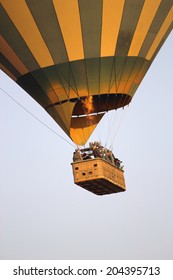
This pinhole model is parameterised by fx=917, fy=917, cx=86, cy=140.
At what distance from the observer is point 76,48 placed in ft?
76.2

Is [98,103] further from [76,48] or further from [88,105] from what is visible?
[76,48]

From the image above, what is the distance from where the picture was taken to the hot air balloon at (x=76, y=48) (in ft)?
75.6

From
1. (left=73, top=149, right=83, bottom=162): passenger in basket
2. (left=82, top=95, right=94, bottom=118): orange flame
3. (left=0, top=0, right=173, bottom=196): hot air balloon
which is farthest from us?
(left=82, top=95, right=94, bottom=118): orange flame

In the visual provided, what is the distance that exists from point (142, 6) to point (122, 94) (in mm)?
2352

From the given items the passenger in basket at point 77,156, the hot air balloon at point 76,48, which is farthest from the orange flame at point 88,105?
the passenger in basket at point 77,156

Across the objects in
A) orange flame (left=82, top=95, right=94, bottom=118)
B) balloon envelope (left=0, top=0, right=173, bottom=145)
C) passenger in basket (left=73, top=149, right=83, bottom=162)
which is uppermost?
balloon envelope (left=0, top=0, right=173, bottom=145)

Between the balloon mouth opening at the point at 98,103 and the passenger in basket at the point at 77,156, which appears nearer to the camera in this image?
the passenger in basket at the point at 77,156

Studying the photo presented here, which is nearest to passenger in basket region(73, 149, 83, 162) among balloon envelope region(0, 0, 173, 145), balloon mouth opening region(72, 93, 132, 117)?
balloon envelope region(0, 0, 173, 145)

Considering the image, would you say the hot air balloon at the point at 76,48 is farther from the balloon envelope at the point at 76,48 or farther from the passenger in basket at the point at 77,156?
the passenger in basket at the point at 77,156

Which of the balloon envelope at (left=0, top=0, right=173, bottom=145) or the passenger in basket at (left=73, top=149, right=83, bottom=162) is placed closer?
the passenger in basket at (left=73, top=149, right=83, bottom=162)

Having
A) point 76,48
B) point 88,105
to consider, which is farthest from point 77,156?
point 76,48

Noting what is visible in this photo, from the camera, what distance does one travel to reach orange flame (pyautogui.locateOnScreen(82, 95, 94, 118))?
23.5 metres

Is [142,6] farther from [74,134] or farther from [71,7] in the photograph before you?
[74,134]

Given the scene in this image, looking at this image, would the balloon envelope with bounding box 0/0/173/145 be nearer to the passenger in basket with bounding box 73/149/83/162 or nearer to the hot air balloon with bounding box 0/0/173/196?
the hot air balloon with bounding box 0/0/173/196
